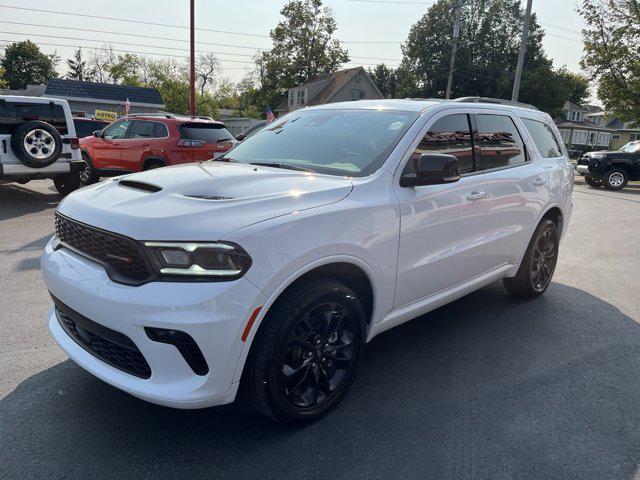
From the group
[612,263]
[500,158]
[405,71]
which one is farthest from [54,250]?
[405,71]

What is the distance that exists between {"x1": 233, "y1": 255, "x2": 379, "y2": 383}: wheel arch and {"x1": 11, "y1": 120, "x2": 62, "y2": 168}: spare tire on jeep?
8066mm

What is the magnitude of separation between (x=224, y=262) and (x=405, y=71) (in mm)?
58107

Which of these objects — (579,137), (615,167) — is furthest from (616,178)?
(579,137)

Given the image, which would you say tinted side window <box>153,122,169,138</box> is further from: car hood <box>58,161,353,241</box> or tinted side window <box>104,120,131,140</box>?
car hood <box>58,161,353,241</box>

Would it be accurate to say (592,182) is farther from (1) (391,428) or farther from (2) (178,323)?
(2) (178,323)

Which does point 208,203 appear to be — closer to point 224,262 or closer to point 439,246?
point 224,262

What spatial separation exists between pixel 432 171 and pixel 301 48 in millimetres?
60525

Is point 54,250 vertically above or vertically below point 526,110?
below

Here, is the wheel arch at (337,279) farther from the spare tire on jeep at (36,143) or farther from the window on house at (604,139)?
the window on house at (604,139)

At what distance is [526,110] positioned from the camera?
4.90 meters

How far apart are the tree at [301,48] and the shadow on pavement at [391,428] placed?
196 feet

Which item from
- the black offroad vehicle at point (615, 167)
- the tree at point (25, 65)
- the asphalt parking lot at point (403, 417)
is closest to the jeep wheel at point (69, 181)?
the asphalt parking lot at point (403, 417)

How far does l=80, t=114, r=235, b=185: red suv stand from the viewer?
10.3m

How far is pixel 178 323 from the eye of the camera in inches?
86.4
